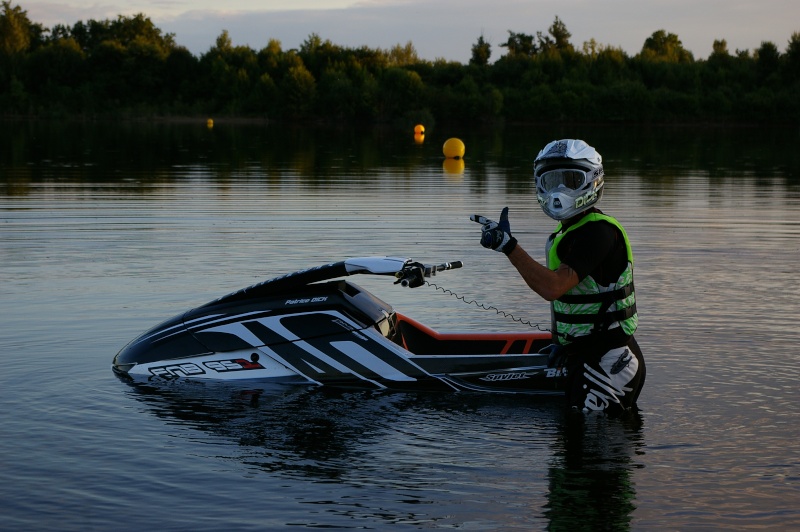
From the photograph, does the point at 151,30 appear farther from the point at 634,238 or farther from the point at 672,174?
the point at 634,238

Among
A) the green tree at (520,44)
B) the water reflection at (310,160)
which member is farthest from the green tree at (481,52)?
the water reflection at (310,160)

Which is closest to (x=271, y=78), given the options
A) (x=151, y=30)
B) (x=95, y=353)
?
(x=151, y=30)

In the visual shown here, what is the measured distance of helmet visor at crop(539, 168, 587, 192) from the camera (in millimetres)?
6656

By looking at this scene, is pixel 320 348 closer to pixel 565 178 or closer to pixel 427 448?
pixel 427 448

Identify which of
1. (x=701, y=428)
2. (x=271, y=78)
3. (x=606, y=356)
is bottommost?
(x=701, y=428)

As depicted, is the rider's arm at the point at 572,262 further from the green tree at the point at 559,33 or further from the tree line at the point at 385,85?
the green tree at the point at 559,33

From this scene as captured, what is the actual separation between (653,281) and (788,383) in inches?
166

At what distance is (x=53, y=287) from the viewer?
11422 mm

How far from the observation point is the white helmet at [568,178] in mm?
6633

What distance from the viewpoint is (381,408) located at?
735cm

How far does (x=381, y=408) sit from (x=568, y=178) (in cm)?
196

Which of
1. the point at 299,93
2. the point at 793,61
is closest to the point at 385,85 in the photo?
the point at 299,93

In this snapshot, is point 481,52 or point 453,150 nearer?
point 453,150

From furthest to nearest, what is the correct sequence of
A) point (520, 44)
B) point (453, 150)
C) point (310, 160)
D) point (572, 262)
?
point (520, 44) < point (453, 150) < point (310, 160) < point (572, 262)
